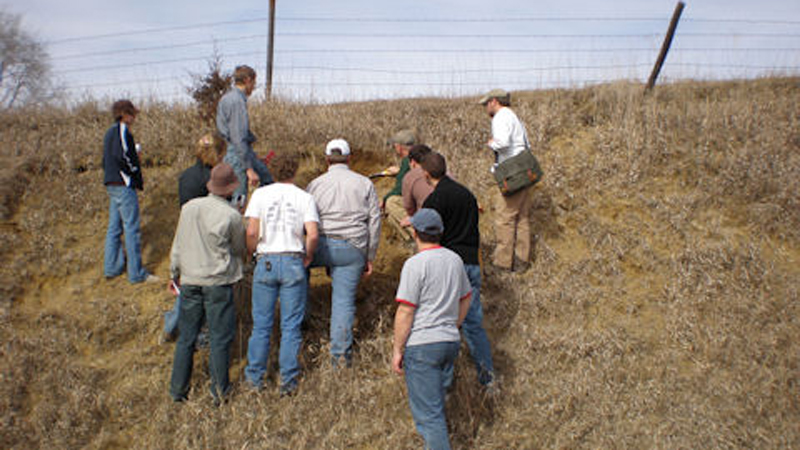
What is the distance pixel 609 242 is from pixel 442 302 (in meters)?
4.14

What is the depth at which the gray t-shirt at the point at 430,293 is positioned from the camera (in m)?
3.78

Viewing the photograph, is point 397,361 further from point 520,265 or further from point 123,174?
point 123,174

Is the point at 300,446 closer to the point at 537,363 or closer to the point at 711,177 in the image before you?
the point at 537,363

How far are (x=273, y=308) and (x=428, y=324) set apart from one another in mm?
1598

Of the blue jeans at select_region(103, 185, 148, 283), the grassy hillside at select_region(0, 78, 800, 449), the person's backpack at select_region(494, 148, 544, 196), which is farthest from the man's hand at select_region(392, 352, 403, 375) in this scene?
the blue jeans at select_region(103, 185, 148, 283)

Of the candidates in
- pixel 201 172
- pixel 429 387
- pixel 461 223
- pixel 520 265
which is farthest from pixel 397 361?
pixel 520 265

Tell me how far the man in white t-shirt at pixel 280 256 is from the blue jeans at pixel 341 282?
238 millimetres

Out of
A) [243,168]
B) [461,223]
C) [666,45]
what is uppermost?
[666,45]

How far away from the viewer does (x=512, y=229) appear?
21.8 feet

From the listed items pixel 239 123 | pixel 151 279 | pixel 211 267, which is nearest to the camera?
pixel 211 267

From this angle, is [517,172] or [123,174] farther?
[517,172]

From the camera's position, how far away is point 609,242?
23.5ft

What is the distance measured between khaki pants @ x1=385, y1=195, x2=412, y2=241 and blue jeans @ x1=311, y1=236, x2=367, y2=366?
4.59 ft

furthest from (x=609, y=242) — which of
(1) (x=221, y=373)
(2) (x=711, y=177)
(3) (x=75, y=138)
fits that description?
(3) (x=75, y=138)
